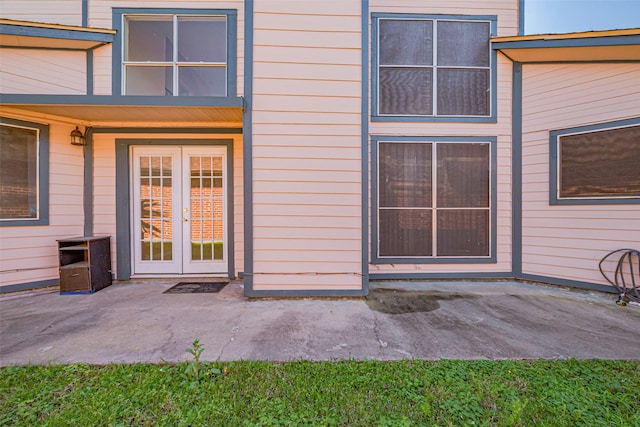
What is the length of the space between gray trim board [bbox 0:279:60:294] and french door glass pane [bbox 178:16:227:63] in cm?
374

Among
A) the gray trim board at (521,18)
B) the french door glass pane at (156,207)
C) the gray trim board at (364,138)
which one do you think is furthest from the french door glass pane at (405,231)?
the french door glass pane at (156,207)

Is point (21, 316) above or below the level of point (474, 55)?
below

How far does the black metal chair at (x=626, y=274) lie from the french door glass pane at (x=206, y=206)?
554 cm

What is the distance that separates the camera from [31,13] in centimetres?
405

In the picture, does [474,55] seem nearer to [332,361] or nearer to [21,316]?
[332,361]

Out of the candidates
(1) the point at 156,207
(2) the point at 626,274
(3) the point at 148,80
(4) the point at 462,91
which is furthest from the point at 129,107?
(2) the point at 626,274

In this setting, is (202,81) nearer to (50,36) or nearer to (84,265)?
(50,36)

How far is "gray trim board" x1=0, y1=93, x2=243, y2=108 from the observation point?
10.2 feet

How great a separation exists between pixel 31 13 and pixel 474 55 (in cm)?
708

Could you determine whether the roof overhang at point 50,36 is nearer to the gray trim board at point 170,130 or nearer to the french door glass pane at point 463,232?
the gray trim board at point 170,130

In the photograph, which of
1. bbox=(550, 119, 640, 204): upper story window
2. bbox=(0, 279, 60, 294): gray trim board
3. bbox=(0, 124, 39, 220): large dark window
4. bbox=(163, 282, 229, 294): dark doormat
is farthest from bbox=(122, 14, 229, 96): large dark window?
bbox=(550, 119, 640, 204): upper story window

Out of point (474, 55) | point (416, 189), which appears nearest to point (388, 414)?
point (416, 189)

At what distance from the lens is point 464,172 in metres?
4.23

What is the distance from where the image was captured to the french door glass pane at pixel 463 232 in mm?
Result: 4223
